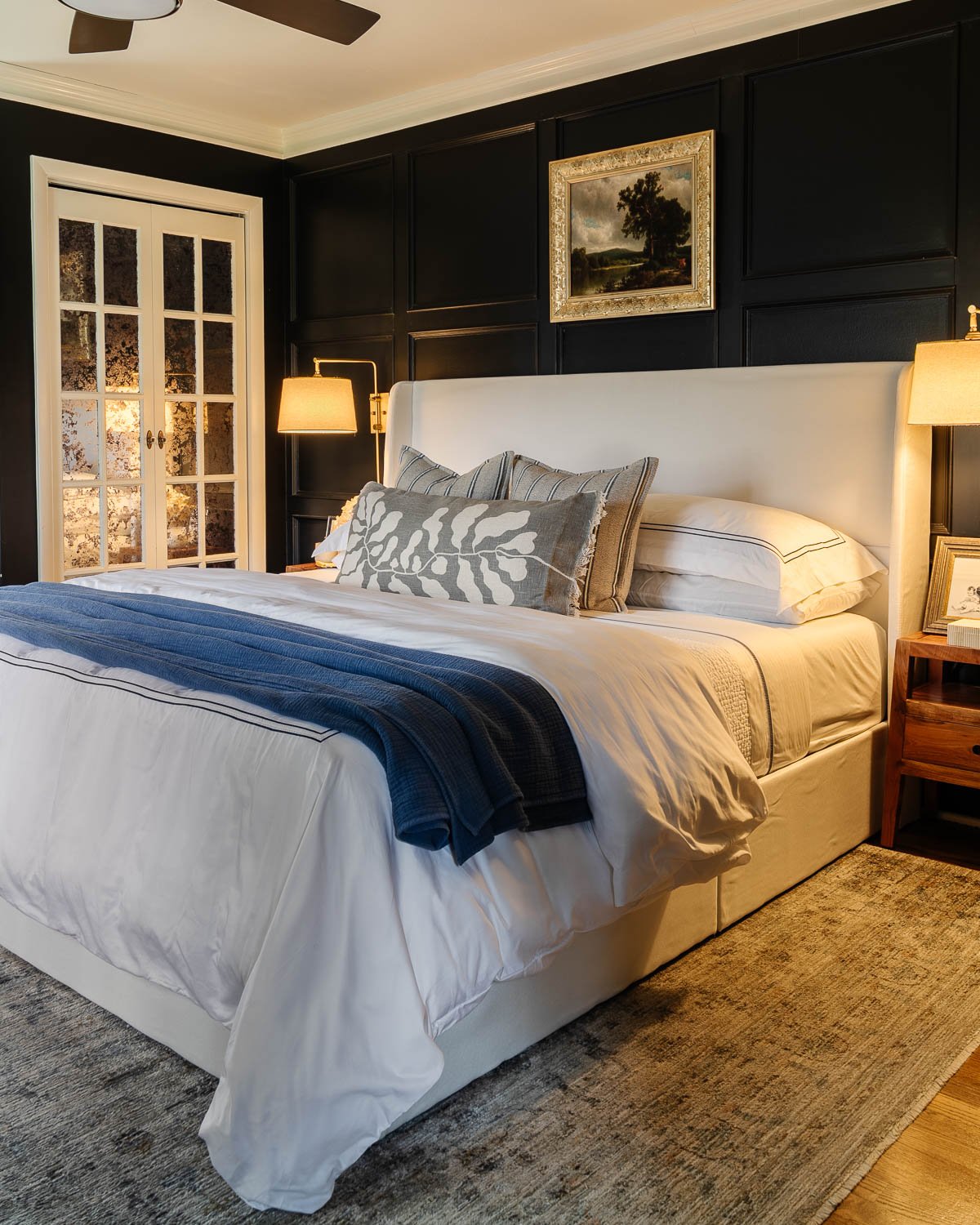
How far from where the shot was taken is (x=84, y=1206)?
5.52ft

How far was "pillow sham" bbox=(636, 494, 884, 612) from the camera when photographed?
3135 millimetres

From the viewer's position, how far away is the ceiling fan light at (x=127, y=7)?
267 centimetres

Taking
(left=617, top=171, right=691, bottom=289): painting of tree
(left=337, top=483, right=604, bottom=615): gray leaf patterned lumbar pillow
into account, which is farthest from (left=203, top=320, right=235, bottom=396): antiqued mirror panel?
(left=337, top=483, right=604, bottom=615): gray leaf patterned lumbar pillow

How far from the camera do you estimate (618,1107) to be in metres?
1.97

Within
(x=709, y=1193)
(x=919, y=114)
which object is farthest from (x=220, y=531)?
(x=709, y=1193)

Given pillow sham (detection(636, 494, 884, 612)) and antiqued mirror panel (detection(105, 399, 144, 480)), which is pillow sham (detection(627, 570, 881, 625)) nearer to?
pillow sham (detection(636, 494, 884, 612))

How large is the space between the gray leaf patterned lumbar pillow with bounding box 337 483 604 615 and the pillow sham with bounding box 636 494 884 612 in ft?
1.13

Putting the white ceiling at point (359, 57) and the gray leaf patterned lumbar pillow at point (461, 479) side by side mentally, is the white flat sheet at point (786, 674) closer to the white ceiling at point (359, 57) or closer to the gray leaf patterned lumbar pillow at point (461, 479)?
the gray leaf patterned lumbar pillow at point (461, 479)

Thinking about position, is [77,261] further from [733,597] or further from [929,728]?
[929,728]

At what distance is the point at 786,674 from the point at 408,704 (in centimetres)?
128

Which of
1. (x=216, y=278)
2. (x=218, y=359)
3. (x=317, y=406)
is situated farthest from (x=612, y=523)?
(x=216, y=278)

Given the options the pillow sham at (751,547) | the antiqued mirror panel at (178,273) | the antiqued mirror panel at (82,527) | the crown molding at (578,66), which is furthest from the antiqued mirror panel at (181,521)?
the pillow sham at (751,547)

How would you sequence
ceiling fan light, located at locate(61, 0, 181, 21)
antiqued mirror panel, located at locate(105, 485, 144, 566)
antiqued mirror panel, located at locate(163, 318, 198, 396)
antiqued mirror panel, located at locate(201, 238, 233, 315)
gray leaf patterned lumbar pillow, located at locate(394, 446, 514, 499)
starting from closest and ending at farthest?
ceiling fan light, located at locate(61, 0, 181, 21) → gray leaf patterned lumbar pillow, located at locate(394, 446, 514, 499) → antiqued mirror panel, located at locate(105, 485, 144, 566) → antiqued mirror panel, located at locate(163, 318, 198, 396) → antiqued mirror panel, located at locate(201, 238, 233, 315)

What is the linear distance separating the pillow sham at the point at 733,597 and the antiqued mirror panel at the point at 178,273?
2.80 meters
